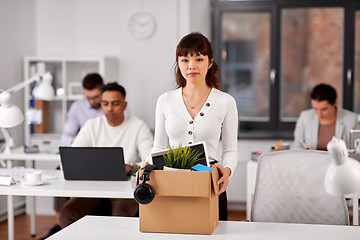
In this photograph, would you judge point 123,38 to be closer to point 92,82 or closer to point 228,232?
point 92,82

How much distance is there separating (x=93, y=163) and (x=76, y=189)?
0.24m

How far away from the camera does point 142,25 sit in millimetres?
5523

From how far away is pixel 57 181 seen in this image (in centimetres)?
320

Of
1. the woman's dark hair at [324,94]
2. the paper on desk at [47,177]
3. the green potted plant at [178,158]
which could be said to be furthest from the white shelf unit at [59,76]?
the green potted plant at [178,158]

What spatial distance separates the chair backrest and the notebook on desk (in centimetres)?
88

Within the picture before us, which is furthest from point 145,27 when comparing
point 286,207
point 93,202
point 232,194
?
point 286,207

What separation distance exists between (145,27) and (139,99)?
0.71 meters

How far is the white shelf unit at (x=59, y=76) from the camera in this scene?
5363 millimetres

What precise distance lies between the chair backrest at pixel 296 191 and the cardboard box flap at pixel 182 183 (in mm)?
628

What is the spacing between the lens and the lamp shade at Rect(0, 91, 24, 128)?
3.08m

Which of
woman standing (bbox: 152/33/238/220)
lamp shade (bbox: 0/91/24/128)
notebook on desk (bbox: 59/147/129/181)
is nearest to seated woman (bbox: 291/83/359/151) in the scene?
notebook on desk (bbox: 59/147/129/181)

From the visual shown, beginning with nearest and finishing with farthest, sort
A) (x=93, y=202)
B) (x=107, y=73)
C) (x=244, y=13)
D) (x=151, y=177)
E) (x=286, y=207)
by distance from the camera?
(x=151, y=177) < (x=286, y=207) < (x=93, y=202) < (x=107, y=73) < (x=244, y=13)

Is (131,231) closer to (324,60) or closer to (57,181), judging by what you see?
(57,181)

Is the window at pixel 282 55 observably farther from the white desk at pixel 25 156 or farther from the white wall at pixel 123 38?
the white desk at pixel 25 156
